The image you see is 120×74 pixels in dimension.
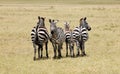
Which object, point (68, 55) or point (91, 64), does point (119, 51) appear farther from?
point (91, 64)

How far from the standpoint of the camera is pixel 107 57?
1945 centimetres

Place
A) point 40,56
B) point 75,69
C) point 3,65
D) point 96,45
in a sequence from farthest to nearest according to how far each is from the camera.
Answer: point 96,45 < point 40,56 < point 3,65 < point 75,69

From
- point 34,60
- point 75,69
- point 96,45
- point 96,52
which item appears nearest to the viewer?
point 75,69

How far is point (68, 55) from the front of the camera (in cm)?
2094

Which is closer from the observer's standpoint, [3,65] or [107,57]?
[3,65]

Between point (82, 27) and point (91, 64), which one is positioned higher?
point (82, 27)

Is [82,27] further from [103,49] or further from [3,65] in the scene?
[3,65]

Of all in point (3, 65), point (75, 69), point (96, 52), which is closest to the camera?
point (75, 69)

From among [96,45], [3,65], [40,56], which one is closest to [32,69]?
[3,65]

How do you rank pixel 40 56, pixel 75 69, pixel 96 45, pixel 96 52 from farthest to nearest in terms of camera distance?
pixel 96 45 → pixel 96 52 → pixel 40 56 → pixel 75 69

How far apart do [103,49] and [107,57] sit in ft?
10.8

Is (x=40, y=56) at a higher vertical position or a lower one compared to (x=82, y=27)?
lower

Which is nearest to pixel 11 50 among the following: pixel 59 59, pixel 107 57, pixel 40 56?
pixel 40 56

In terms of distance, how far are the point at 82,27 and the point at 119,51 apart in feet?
8.10
